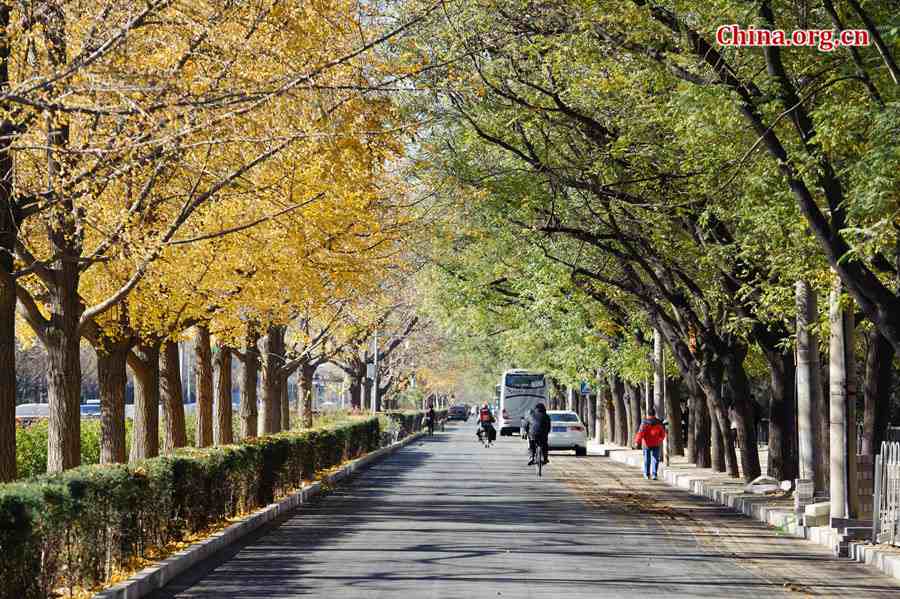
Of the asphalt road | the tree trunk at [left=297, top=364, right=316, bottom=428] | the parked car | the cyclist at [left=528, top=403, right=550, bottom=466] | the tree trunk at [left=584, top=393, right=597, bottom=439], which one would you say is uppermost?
the tree trunk at [left=297, top=364, right=316, bottom=428]

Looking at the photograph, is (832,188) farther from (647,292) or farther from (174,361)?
(647,292)

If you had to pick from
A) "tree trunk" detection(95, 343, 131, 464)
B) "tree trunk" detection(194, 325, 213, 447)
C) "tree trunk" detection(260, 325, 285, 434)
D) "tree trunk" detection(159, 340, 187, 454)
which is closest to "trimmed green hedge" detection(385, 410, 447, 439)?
"tree trunk" detection(260, 325, 285, 434)

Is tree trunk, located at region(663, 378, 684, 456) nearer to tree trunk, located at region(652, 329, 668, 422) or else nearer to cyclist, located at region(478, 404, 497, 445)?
tree trunk, located at region(652, 329, 668, 422)

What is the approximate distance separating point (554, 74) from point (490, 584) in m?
11.9

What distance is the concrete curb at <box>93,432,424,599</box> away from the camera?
1293cm

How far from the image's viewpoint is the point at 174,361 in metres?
29.0

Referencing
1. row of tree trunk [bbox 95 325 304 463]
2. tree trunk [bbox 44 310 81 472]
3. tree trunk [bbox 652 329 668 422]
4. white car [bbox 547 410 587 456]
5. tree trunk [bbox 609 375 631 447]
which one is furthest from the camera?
tree trunk [bbox 609 375 631 447]

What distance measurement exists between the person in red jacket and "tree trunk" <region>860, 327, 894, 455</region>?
8.25 meters

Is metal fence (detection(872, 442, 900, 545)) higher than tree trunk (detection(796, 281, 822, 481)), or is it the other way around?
tree trunk (detection(796, 281, 822, 481))

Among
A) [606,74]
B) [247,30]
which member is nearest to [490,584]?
[247,30]

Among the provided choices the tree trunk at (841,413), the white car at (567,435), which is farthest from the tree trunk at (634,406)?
the tree trunk at (841,413)

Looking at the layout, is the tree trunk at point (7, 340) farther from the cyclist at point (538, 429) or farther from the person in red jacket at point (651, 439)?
the cyclist at point (538, 429)

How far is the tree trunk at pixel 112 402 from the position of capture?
24.2 m

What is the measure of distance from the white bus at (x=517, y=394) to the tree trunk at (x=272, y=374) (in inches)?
1750
